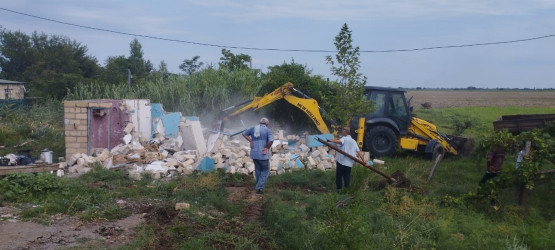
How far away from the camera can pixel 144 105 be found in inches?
620

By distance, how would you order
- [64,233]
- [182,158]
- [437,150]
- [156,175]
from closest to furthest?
[64,233]
[156,175]
[182,158]
[437,150]

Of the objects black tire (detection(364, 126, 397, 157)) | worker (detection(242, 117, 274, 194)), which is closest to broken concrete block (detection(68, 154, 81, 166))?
worker (detection(242, 117, 274, 194))

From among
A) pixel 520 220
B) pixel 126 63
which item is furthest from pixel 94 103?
pixel 126 63

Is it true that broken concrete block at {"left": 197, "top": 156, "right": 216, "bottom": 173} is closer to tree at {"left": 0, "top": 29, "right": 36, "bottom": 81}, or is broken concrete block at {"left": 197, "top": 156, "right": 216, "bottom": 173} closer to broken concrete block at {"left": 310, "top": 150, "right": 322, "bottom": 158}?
broken concrete block at {"left": 310, "top": 150, "right": 322, "bottom": 158}

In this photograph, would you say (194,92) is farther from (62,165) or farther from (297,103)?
(62,165)

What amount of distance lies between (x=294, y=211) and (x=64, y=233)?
11.5 feet

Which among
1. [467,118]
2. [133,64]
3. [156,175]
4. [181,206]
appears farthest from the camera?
[133,64]

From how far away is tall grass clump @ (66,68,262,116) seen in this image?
68.5 feet

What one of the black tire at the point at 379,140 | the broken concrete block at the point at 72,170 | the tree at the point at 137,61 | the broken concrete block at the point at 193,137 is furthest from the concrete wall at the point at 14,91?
the black tire at the point at 379,140

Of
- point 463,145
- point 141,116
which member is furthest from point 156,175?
point 463,145

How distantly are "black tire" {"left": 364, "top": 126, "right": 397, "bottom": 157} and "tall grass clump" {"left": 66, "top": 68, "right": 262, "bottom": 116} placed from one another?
7.34m

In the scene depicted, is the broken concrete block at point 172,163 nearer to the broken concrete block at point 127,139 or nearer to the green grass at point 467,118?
the broken concrete block at point 127,139

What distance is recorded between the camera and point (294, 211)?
8.31m

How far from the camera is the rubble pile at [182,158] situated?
42.9ft
